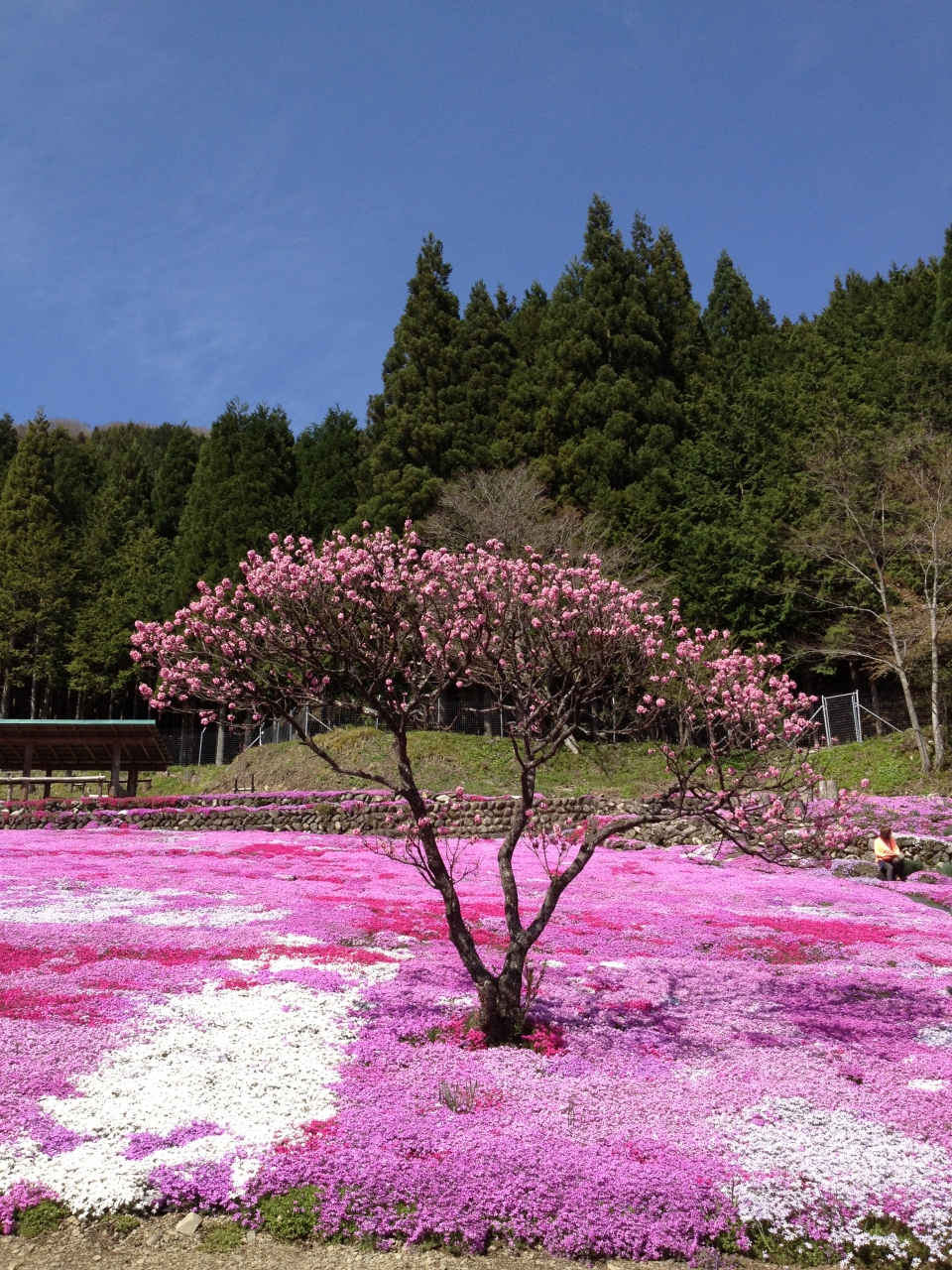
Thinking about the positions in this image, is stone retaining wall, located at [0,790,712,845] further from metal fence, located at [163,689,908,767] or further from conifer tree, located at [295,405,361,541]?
conifer tree, located at [295,405,361,541]

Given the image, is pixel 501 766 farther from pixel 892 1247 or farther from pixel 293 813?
pixel 892 1247

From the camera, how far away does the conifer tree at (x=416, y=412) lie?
4112 centimetres

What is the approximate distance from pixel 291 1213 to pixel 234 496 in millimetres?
46117

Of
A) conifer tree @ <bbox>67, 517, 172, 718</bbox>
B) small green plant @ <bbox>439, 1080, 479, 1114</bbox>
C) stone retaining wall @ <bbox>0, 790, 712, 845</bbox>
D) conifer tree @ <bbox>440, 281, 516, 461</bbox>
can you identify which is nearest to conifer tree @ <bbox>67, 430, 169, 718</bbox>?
conifer tree @ <bbox>67, 517, 172, 718</bbox>

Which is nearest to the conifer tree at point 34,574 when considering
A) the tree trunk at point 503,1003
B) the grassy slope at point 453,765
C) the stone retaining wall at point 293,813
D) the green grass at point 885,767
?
the grassy slope at point 453,765

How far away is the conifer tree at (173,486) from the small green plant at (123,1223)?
59313 mm

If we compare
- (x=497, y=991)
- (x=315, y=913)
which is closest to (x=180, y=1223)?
(x=497, y=991)

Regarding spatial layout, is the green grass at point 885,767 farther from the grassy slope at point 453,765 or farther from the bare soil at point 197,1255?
the bare soil at point 197,1255

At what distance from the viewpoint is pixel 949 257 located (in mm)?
53031

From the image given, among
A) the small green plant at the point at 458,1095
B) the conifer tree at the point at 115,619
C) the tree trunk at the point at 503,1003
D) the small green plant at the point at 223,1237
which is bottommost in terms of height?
the small green plant at the point at 223,1237

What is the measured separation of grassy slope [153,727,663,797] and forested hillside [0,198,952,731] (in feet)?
24.2

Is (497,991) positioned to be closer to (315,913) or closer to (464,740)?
(315,913)

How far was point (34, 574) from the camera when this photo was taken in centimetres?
4953

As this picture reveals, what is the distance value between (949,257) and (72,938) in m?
60.4
